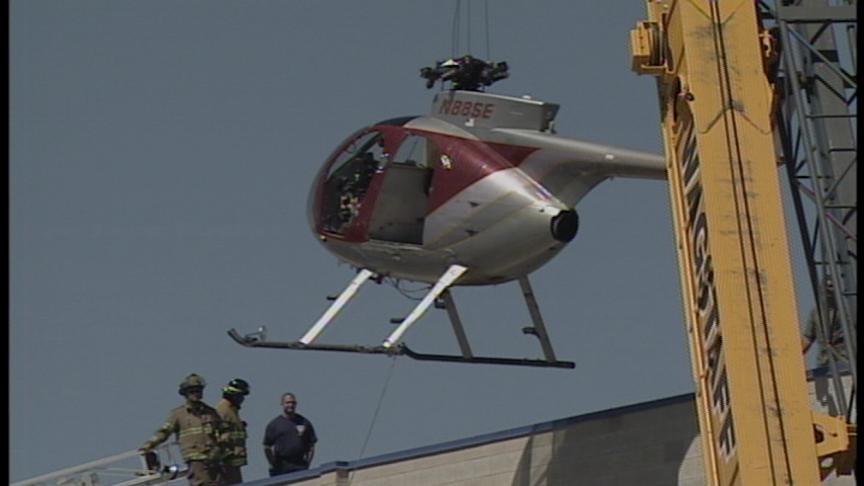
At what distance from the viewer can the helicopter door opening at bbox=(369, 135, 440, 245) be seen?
22.7 m

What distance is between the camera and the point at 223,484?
21.4 metres

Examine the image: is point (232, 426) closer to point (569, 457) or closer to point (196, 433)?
point (196, 433)

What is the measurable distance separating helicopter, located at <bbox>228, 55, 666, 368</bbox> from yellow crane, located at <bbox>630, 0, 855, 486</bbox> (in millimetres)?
6483

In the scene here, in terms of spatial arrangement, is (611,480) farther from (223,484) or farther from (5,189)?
(5,189)

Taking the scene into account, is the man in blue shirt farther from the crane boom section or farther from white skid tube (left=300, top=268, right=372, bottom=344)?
the crane boom section

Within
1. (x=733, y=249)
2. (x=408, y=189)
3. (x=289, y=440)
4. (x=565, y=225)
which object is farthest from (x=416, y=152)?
(x=733, y=249)

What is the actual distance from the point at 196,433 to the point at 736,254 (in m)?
9.35

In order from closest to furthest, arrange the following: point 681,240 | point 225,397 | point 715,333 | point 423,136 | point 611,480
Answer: point 715,333
point 681,240
point 611,480
point 225,397
point 423,136

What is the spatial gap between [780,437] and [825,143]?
3.36 meters

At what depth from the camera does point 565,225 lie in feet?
70.6

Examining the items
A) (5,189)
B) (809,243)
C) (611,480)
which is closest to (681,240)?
(809,243)

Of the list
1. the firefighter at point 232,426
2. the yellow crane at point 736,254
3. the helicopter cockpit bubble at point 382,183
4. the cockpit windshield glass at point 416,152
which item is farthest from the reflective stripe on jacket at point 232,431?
the yellow crane at point 736,254

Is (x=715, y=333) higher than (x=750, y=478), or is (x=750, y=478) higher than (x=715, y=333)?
(x=715, y=333)

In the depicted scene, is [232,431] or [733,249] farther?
[232,431]
